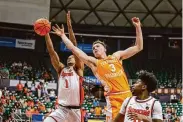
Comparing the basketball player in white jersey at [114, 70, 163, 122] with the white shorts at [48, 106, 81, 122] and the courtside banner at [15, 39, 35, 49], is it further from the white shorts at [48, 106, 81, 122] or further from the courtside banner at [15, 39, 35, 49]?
the courtside banner at [15, 39, 35, 49]

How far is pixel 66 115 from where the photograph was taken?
5684 millimetres

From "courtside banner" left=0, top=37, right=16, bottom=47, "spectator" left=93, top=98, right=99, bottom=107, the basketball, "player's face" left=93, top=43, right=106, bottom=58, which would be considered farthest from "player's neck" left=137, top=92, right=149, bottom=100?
"courtside banner" left=0, top=37, right=16, bottom=47

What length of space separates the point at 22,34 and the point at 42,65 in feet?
9.18

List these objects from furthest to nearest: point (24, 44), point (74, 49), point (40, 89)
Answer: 1. point (24, 44)
2. point (40, 89)
3. point (74, 49)

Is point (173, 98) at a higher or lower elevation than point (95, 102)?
higher

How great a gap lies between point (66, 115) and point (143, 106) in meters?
2.26

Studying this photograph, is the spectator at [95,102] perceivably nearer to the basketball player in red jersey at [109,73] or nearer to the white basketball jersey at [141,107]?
the basketball player in red jersey at [109,73]

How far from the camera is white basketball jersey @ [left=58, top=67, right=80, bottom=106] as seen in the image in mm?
5761

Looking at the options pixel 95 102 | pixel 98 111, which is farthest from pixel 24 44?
pixel 98 111

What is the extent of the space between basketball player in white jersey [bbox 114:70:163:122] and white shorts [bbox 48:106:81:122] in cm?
198

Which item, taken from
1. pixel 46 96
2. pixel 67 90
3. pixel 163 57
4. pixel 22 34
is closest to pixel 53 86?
pixel 46 96

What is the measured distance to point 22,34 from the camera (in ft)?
84.3

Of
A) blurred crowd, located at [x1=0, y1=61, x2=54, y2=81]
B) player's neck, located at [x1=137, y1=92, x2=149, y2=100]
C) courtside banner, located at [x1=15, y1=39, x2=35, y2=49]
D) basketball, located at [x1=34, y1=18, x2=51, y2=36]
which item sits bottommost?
player's neck, located at [x1=137, y1=92, x2=149, y2=100]

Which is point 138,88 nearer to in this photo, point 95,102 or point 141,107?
point 141,107
